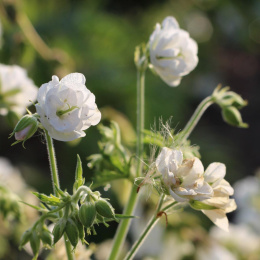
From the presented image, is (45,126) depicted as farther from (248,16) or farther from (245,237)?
(248,16)

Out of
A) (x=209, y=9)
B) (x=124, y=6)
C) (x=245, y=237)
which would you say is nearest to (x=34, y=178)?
(x=245, y=237)

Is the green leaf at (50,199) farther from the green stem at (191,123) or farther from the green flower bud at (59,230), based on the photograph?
the green stem at (191,123)

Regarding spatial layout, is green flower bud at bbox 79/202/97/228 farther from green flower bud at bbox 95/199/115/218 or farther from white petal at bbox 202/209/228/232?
white petal at bbox 202/209/228/232

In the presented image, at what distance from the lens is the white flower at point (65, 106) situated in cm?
80

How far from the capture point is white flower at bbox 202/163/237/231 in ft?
2.75

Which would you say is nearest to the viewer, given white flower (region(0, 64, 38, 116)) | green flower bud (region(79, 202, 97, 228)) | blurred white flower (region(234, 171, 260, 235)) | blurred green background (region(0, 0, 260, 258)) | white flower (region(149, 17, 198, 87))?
green flower bud (region(79, 202, 97, 228))

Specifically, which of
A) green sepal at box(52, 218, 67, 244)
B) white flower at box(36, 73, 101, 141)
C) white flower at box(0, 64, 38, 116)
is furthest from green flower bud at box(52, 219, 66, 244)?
white flower at box(0, 64, 38, 116)

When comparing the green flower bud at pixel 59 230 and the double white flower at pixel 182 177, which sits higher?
the double white flower at pixel 182 177

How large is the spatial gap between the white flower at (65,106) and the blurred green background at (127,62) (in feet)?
3.24

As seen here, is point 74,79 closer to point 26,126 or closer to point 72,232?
point 26,126

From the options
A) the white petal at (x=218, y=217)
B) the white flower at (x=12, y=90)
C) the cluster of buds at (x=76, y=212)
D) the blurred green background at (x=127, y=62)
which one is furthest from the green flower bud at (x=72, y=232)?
the blurred green background at (x=127, y=62)

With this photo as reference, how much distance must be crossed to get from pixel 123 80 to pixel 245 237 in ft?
7.15

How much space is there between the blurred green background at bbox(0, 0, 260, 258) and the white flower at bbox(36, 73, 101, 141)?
0.99 meters

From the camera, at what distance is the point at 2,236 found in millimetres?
1911
